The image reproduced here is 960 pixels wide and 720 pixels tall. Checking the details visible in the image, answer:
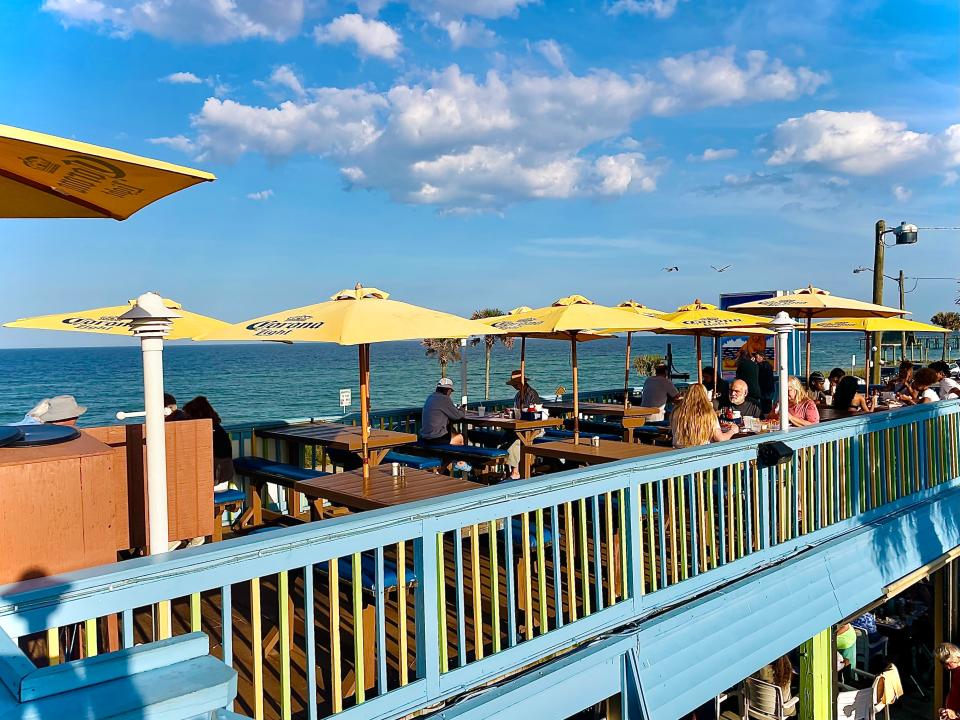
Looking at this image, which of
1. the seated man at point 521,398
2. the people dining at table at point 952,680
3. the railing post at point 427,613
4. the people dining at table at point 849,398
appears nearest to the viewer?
the railing post at point 427,613

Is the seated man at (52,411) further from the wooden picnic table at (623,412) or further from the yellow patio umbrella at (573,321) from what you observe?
the wooden picnic table at (623,412)

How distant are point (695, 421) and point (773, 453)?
0.95 m

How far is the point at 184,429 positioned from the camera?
366cm

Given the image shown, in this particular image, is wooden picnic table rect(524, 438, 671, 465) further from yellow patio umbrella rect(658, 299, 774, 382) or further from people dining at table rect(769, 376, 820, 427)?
yellow patio umbrella rect(658, 299, 774, 382)

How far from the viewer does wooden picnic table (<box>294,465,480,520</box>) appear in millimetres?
4941

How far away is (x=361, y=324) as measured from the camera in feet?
18.2

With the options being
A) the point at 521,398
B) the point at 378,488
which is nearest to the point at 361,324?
the point at 378,488

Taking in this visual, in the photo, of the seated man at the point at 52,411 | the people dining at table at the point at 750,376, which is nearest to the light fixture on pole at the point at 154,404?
the seated man at the point at 52,411

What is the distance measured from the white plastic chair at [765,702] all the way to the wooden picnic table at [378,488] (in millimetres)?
5444

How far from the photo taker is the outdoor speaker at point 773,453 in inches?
199

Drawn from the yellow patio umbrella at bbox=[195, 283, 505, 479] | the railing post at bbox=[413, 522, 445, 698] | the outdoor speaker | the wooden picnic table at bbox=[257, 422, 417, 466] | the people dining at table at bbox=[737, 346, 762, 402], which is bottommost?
the railing post at bbox=[413, 522, 445, 698]

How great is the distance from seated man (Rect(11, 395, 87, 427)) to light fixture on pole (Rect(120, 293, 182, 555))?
1.59 metres

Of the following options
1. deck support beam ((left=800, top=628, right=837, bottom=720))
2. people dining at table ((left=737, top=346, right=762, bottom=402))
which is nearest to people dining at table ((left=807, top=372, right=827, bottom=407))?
people dining at table ((left=737, top=346, right=762, bottom=402))

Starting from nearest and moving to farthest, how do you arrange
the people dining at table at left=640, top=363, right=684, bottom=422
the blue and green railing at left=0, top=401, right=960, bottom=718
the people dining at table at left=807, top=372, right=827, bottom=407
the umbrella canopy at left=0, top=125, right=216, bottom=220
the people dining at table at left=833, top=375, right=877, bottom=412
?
the umbrella canopy at left=0, top=125, right=216, bottom=220, the blue and green railing at left=0, top=401, right=960, bottom=718, the people dining at table at left=833, top=375, right=877, bottom=412, the people dining at table at left=640, top=363, right=684, bottom=422, the people dining at table at left=807, top=372, right=827, bottom=407
